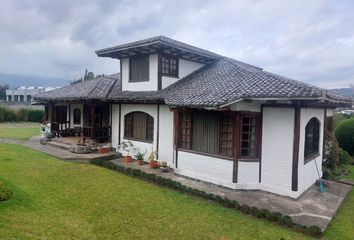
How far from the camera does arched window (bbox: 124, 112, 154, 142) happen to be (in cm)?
1345

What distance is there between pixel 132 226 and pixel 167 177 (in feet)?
13.6

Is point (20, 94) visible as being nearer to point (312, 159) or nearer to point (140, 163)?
point (140, 163)

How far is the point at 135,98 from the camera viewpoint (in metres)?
12.8

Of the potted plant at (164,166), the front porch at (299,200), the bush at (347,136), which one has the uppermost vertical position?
the bush at (347,136)

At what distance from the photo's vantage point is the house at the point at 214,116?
8.88 meters

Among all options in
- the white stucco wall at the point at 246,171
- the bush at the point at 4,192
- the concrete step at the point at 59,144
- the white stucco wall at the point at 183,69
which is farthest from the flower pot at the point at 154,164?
the concrete step at the point at 59,144

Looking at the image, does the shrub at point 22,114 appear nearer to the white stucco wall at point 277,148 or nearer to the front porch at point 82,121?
the front porch at point 82,121

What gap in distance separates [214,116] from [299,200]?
3981 mm

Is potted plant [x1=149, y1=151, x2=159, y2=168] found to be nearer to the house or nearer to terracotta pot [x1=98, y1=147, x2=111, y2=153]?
the house

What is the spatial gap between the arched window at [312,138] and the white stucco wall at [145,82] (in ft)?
23.4

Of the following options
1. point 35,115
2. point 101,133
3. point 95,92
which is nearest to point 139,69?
point 95,92

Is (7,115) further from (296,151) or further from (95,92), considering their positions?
(296,151)

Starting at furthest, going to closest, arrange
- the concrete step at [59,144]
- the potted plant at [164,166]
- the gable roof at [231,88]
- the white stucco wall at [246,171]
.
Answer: the concrete step at [59,144]
the potted plant at [164,166]
the white stucco wall at [246,171]
the gable roof at [231,88]

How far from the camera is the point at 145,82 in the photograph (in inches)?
551
